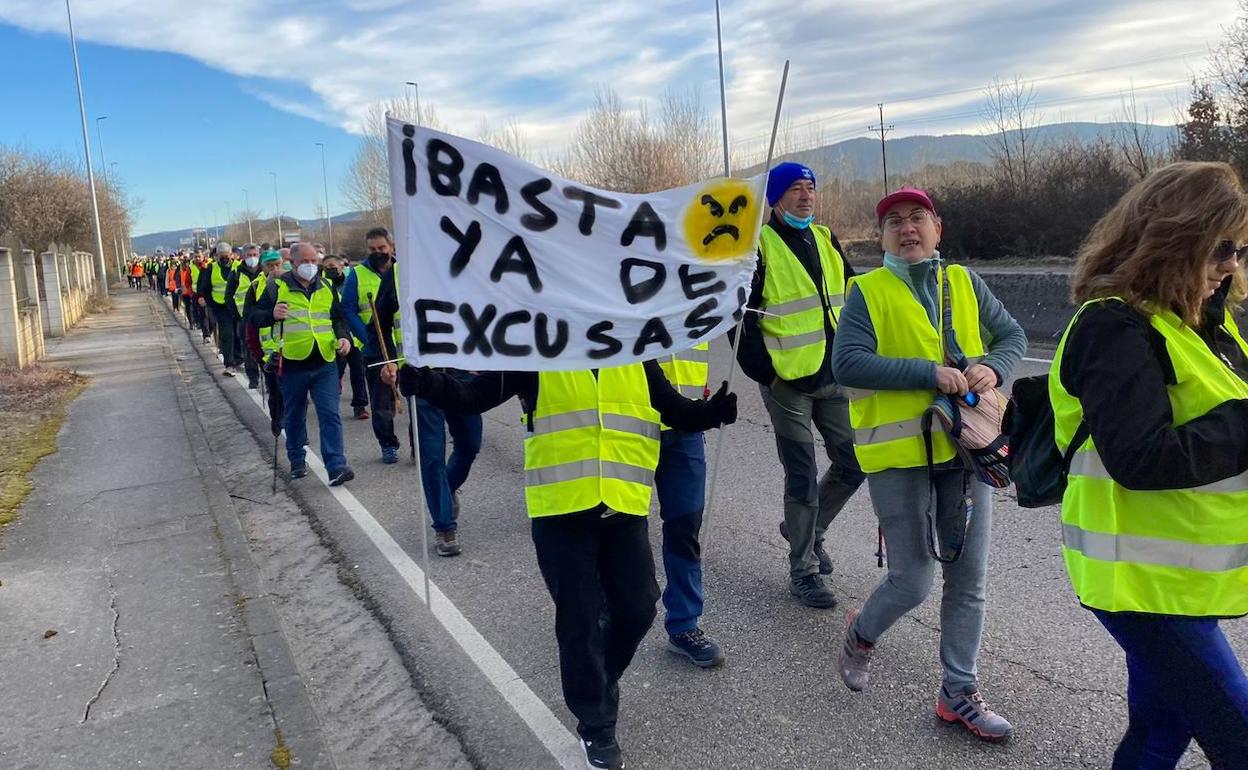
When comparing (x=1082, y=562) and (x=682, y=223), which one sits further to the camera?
(x=682, y=223)

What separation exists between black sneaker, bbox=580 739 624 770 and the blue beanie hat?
8.42 ft

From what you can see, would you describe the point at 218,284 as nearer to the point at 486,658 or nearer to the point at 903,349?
the point at 486,658

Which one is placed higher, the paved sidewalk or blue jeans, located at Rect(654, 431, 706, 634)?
blue jeans, located at Rect(654, 431, 706, 634)

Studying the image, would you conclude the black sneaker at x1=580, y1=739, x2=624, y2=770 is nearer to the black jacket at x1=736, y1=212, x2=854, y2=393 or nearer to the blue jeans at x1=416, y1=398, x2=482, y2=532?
the black jacket at x1=736, y1=212, x2=854, y2=393

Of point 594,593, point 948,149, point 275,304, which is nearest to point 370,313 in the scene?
point 275,304

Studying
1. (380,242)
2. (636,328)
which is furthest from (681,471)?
(380,242)

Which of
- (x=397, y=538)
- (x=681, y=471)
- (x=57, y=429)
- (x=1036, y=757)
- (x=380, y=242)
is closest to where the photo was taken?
(x=1036, y=757)

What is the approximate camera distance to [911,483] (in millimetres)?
3369

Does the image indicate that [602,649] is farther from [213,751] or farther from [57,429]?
[57,429]

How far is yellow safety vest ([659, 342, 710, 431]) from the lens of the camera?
4023 millimetres

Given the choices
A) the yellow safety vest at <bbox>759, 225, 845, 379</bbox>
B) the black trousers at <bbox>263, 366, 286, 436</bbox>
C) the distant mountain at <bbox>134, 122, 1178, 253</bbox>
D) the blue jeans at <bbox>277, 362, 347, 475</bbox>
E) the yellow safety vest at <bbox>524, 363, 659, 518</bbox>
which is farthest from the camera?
the distant mountain at <bbox>134, 122, 1178, 253</bbox>

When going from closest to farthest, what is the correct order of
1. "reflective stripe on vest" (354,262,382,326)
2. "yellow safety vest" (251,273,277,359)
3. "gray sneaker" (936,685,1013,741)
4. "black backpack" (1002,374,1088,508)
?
"black backpack" (1002,374,1088,508), "gray sneaker" (936,685,1013,741), "yellow safety vest" (251,273,277,359), "reflective stripe on vest" (354,262,382,326)

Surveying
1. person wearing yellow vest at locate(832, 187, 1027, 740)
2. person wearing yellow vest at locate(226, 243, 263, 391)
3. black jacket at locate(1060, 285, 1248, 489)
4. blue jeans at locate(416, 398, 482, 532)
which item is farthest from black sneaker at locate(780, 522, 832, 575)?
person wearing yellow vest at locate(226, 243, 263, 391)

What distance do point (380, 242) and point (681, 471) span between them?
5.27 m
